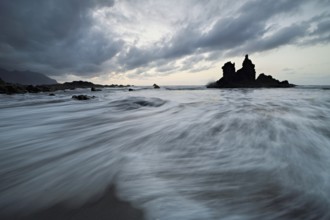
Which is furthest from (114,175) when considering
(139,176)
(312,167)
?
(312,167)

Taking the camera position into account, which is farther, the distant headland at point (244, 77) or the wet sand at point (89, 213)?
the distant headland at point (244, 77)

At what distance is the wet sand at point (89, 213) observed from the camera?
122 cm

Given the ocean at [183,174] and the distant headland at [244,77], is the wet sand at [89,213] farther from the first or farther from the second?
the distant headland at [244,77]

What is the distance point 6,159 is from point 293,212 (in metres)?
3.69

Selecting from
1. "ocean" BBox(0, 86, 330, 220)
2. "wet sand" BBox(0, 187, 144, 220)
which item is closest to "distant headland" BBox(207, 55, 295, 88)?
"ocean" BBox(0, 86, 330, 220)

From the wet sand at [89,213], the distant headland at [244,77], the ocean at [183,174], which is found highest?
the distant headland at [244,77]

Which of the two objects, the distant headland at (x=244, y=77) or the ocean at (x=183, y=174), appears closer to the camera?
the ocean at (x=183, y=174)

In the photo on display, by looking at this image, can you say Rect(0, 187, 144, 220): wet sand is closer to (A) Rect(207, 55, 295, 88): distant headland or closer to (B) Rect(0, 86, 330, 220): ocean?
(B) Rect(0, 86, 330, 220): ocean

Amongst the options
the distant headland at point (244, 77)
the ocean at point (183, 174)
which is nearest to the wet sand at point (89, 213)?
the ocean at point (183, 174)

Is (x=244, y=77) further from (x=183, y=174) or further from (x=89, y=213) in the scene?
(x=89, y=213)

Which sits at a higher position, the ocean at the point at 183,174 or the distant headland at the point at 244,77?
the distant headland at the point at 244,77

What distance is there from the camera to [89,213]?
125 centimetres

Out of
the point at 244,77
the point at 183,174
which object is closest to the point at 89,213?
the point at 183,174

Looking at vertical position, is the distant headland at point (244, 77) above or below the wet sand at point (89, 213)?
above
